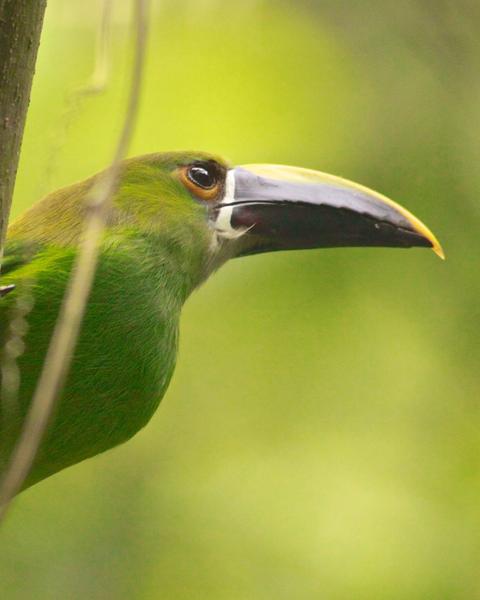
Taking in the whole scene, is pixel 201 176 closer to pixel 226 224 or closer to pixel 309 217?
pixel 226 224

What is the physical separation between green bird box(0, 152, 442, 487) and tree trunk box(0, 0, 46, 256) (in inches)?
21.7

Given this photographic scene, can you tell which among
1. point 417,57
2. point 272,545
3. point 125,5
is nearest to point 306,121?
point 417,57

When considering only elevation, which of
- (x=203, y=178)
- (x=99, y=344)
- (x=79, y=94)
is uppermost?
(x=79, y=94)

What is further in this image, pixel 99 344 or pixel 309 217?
pixel 309 217

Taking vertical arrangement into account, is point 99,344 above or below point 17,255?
below

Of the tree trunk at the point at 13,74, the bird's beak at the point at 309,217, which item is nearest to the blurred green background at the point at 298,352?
the bird's beak at the point at 309,217

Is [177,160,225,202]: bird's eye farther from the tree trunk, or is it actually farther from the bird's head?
the tree trunk

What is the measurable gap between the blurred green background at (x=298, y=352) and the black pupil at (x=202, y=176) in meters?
1.66

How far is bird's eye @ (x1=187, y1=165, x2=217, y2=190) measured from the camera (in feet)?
10.8

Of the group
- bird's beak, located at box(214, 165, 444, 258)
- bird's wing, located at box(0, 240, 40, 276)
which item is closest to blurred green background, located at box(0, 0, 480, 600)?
bird's beak, located at box(214, 165, 444, 258)

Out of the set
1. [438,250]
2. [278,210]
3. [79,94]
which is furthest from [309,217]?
[79,94]

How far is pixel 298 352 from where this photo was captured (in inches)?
219

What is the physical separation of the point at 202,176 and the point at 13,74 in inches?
49.1

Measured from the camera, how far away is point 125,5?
459 centimetres
